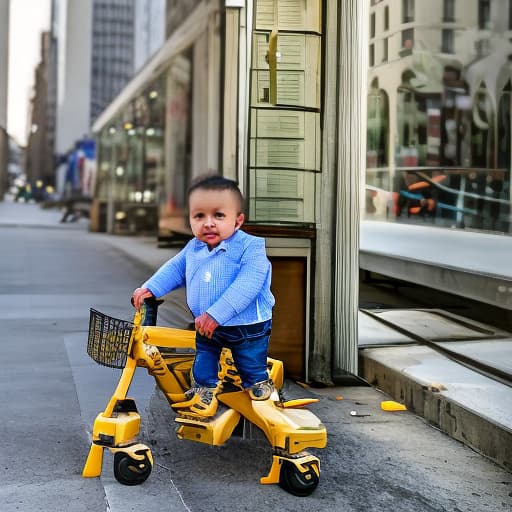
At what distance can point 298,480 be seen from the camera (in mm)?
3252

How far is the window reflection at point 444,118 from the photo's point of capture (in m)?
13.1

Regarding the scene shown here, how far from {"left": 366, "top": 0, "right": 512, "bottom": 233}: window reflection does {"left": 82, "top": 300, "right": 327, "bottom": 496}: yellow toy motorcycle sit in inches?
382

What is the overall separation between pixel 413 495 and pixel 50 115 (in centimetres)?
17833

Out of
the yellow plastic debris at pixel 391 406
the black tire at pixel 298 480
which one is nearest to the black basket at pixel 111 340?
the black tire at pixel 298 480

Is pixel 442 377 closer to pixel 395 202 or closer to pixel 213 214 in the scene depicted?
pixel 213 214

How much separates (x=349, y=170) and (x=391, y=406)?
4.89 ft

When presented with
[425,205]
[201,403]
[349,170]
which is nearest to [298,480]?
[201,403]

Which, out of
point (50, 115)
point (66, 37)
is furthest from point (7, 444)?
point (50, 115)

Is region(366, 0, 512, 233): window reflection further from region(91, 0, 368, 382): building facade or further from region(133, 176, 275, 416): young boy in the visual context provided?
region(133, 176, 275, 416): young boy

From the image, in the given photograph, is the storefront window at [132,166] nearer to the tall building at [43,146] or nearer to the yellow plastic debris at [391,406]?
the yellow plastic debris at [391,406]

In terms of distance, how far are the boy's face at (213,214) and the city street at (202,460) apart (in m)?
1.05

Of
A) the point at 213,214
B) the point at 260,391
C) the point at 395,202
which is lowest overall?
the point at 260,391

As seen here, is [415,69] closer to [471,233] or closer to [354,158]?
[471,233]

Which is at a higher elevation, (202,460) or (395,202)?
(395,202)
